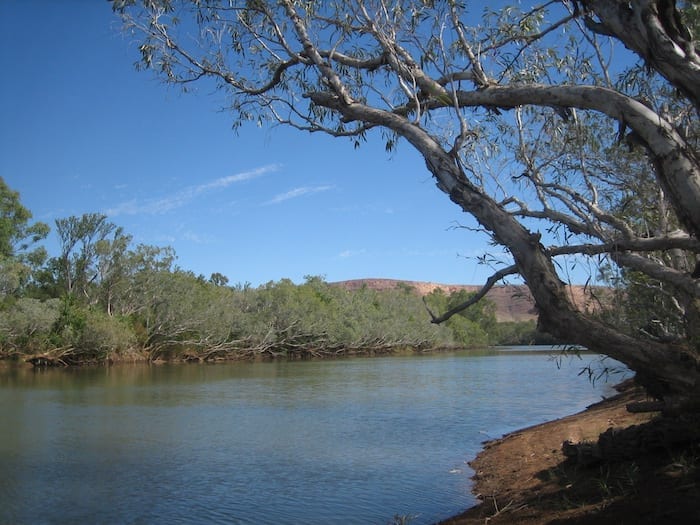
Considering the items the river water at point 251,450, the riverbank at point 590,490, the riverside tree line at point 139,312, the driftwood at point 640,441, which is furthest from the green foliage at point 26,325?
the driftwood at point 640,441

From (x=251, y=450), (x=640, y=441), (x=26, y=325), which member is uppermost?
(x=26, y=325)

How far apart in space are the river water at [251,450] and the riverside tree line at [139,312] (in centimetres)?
1181

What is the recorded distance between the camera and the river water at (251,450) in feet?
25.2

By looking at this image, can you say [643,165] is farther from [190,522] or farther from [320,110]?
Answer: [190,522]

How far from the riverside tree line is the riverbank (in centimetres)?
1914

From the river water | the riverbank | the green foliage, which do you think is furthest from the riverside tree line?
the riverbank

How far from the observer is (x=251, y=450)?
11.3m

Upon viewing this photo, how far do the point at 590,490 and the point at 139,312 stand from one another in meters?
40.5

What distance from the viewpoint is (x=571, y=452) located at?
6754 millimetres

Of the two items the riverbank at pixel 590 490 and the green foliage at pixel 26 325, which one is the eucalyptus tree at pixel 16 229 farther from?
the riverbank at pixel 590 490

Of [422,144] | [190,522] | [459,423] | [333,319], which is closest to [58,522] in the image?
[190,522]

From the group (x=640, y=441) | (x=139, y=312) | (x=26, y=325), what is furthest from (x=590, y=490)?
(x=139, y=312)

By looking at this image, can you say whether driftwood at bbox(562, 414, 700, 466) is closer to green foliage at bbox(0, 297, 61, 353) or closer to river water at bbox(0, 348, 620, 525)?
river water at bbox(0, 348, 620, 525)

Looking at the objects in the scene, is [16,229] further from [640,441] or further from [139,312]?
[640,441]
